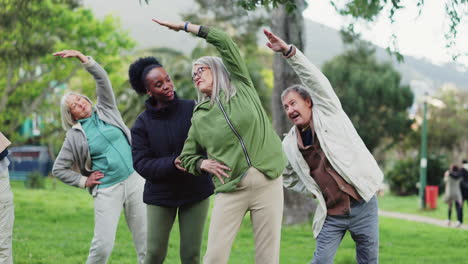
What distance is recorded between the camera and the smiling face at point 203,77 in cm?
480

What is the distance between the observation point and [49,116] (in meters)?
41.1

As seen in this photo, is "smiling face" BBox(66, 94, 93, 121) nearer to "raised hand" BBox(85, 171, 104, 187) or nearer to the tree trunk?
"raised hand" BBox(85, 171, 104, 187)

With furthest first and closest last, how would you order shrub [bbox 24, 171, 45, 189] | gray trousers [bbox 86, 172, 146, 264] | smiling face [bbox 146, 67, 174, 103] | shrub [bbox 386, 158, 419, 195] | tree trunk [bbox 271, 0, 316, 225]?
shrub [bbox 386, 158, 419, 195] → shrub [bbox 24, 171, 45, 189] → tree trunk [bbox 271, 0, 316, 225] → gray trousers [bbox 86, 172, 146, 264] → smiling face [bbox 146, 67, 174, 103]

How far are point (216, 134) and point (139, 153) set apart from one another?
3.33 feet

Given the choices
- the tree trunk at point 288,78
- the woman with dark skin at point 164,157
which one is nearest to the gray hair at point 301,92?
the woman with dark skin at point 164,157

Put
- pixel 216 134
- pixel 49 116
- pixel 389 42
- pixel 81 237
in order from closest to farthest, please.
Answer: pixel 216 134 < pixel 389 42 < pixel 81 237 < pixel 49 116

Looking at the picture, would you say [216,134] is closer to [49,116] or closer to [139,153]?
[139,153]

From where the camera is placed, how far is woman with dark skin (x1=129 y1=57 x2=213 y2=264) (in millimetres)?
5418

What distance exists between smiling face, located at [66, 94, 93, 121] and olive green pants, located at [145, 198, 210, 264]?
3.77 ft

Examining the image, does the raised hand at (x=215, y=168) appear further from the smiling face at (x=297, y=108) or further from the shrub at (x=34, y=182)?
the shrub at (x=34, y=182)

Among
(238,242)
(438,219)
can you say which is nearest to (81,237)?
(238,242)

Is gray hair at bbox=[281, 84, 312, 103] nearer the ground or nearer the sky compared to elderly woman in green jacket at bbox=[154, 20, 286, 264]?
nearer the sky

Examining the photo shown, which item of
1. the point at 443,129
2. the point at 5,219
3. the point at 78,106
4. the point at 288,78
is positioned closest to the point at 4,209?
the point at 5,219

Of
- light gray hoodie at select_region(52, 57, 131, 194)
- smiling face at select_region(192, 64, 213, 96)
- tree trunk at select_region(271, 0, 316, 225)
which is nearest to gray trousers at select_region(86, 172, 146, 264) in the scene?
light gray hoodie at select_region(52, 57, 131, 194)
